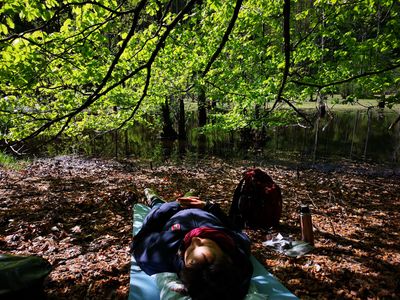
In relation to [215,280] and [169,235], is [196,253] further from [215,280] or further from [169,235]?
[169,235]

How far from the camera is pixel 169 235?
322 centimetres

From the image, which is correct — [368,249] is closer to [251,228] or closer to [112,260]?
[251,228]

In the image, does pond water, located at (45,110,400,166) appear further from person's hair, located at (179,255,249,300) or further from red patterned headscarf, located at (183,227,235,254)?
person's hair, located at (179,255,249,300)

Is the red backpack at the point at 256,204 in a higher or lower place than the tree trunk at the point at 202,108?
lower

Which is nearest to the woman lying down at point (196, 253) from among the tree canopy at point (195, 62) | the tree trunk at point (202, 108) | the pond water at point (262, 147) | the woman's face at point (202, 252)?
the woman's face at point (202, 252)

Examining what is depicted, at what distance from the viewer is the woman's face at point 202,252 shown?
2344 mm

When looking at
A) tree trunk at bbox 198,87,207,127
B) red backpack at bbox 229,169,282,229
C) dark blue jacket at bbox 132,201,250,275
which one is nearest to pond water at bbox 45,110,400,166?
tree trunk at bbox 198,87,207,127

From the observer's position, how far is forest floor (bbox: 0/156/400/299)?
319 cm

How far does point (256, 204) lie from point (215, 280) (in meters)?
2.53

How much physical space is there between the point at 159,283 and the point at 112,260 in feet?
3.92

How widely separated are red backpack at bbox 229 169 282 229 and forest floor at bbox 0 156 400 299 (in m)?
0.22

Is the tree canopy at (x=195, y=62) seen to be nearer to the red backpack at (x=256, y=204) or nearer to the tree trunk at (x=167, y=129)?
the red backpack at (x=256, y=204)

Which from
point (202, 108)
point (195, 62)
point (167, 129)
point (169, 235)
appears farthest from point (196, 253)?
point (202, 108)

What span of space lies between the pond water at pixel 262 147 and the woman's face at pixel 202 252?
9156 mm
